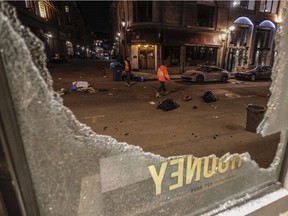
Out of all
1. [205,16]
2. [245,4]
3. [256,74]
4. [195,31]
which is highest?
[245,4]

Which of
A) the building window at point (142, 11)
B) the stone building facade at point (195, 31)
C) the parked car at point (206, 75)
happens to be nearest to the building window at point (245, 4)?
the stone building facade at point (195, 31)

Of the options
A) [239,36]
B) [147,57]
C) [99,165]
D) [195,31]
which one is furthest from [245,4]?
[99,165]

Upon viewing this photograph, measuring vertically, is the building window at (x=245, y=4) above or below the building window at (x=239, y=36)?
above

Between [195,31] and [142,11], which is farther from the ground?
[142,11]

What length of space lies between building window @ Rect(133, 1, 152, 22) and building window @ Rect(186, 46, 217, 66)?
5.28 m

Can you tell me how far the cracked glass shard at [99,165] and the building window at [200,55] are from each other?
1974cm

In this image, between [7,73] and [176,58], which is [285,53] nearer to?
[7,73]

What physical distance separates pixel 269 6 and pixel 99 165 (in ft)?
97.4

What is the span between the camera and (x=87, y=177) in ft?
3.80

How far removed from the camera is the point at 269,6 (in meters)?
23.0

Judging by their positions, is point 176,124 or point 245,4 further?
point 245,4

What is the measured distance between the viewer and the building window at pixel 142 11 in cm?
1795

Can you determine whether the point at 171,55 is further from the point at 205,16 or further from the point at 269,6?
the point at 269,6

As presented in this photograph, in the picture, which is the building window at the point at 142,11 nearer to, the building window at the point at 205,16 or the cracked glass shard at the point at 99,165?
the building window at the point at 205,16
